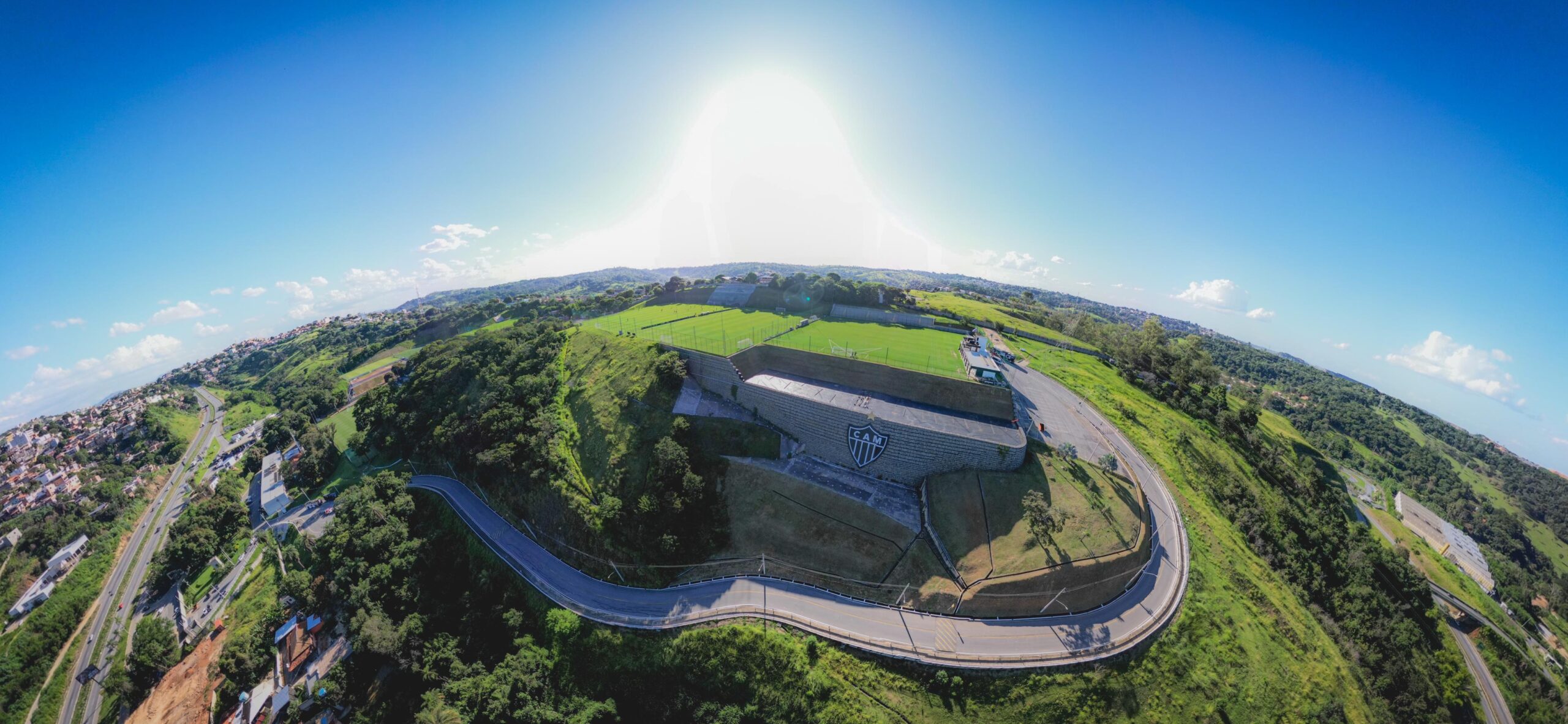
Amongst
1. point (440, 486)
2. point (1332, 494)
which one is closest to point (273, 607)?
point (440, 486)

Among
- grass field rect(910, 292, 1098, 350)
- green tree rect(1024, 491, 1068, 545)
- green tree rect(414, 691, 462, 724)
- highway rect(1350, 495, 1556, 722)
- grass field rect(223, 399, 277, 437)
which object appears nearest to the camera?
green tree rect(414, 691, 462, 724)

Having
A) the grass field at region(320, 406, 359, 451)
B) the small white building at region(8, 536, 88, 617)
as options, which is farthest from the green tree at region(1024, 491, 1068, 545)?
the small white building at region(8, 536, 88, 617)

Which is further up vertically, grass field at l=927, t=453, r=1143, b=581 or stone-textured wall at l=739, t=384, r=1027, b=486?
stone-textured wall at l=739, t=384, r=1027, b=486

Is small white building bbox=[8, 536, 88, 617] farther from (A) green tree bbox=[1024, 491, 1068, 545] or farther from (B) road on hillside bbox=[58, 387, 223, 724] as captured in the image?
(A) green tree bbox=[1024, 491, 1068, 545]

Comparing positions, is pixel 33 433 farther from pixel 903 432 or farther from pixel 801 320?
pixel 903 432

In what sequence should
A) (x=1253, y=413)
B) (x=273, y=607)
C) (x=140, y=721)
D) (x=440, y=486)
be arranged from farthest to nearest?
(x=1253, y=413)
(x=440, y=486)
(x=273, y=607)
(x=140, y=721)

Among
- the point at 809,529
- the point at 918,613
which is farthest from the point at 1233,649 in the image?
the point at 809,529

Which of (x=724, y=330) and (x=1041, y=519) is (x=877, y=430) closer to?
(x=1041, y=519)
